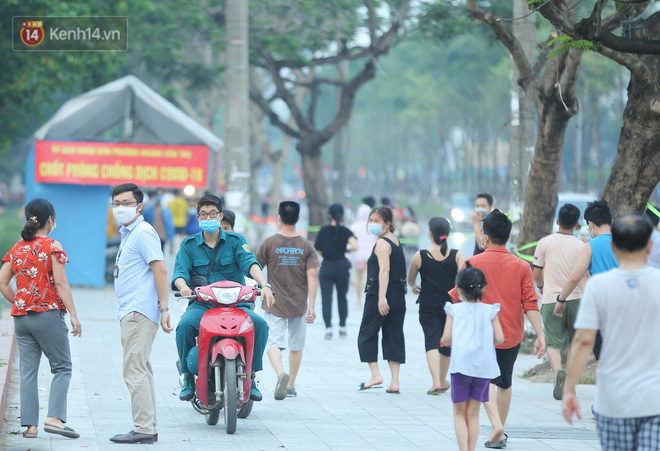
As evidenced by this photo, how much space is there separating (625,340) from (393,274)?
5.10 metres

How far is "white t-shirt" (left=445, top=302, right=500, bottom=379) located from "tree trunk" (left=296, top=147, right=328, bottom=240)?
19981 millimetres

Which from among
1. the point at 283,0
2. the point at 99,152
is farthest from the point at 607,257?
the point at 283,0

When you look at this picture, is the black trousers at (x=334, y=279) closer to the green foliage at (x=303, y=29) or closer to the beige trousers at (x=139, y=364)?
the beige trousers at (x=139, y=364)

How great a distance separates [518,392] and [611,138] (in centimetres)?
5493

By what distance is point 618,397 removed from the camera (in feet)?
14.6

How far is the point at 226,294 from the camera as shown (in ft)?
23.7

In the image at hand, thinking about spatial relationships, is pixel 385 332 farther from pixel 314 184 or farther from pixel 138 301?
pixel 314 184

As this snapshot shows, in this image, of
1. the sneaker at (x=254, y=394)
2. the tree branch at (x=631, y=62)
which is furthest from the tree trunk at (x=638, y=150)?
the sneaker at (x=254, y=394)

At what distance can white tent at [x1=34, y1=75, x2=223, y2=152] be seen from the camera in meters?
18.6

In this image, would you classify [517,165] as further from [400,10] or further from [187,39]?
[187,39]

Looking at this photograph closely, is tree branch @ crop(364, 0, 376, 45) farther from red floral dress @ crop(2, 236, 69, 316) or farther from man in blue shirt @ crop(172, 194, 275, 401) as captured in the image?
red floral dress @ crop(2, 236, 69, 316)

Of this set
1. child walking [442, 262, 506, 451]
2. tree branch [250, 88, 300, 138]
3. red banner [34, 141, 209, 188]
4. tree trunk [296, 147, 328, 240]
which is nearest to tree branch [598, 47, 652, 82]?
child walking [442, 262, 506, 451]

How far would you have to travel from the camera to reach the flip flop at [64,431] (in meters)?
6.80

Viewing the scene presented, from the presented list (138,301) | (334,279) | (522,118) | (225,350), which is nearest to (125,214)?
(138,301)
